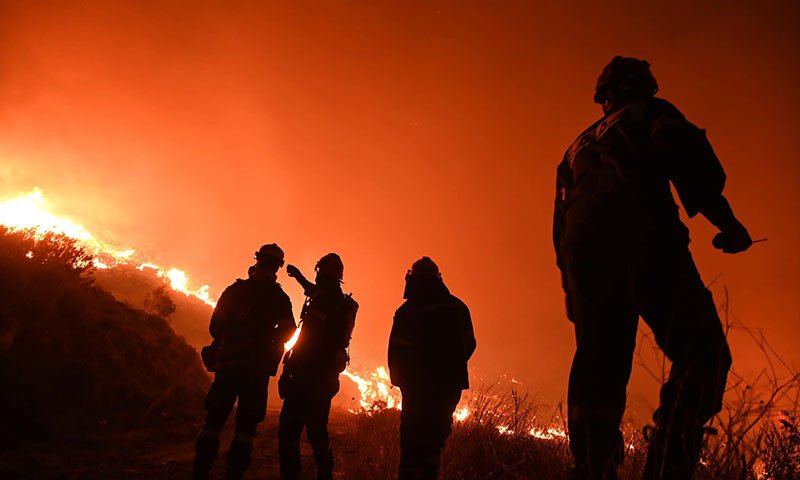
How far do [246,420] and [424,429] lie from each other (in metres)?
2.05

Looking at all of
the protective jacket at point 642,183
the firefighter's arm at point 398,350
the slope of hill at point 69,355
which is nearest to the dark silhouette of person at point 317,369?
the firefighter's arm at point 398,350

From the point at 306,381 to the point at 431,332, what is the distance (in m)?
1.56

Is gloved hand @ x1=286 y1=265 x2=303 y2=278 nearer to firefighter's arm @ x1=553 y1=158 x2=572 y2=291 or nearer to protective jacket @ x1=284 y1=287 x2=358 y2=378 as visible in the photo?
protective jacket @ x1=284 y1=287 x2=358 y2=378

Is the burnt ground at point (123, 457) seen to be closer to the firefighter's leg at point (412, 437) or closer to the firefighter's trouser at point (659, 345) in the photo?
the firefighter's leg at point (412, 437)

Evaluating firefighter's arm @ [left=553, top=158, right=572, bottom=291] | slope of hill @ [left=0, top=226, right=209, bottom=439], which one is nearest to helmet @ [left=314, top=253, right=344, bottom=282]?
firefighter's arm @ [left=553, top=158, right=572, bottom=291]

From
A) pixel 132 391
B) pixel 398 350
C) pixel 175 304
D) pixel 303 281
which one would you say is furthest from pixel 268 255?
pixel 175 304

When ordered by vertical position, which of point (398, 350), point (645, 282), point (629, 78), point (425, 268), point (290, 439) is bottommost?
point (290, 439)

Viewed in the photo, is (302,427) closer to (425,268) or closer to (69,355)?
(425,268)

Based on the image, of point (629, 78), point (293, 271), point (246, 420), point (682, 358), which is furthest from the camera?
point (293, 271)

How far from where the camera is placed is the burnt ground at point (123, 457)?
4633mm

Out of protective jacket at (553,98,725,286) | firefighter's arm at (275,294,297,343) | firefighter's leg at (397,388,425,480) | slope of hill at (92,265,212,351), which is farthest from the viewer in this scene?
slope of hill at (92,265,212,351)

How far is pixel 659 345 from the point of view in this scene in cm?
160

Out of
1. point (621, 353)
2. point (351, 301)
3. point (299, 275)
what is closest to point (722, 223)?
point (621, 353)

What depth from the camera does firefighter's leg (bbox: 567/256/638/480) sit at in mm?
1441
